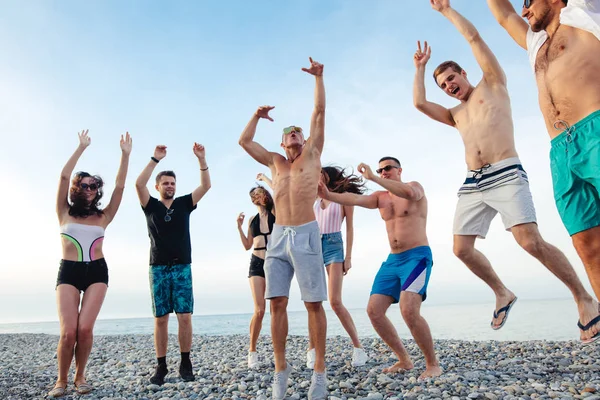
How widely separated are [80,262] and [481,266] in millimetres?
5219

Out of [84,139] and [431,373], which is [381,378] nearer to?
[431,373]

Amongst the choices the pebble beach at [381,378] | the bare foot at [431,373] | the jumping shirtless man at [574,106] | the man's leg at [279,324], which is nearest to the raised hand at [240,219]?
the pebble beach at [381,378]

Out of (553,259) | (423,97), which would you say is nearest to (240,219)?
(423,97)

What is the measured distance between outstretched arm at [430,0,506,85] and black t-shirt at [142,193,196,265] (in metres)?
4.39

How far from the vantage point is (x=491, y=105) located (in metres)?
4.84

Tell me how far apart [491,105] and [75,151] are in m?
5.72

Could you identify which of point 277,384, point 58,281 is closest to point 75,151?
point 58,281

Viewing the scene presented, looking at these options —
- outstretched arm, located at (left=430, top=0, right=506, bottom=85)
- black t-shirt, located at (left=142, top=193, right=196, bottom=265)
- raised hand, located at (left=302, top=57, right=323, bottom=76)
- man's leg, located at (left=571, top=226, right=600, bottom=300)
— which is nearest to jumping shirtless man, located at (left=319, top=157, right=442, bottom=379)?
raised hand, located at (left=302, top=57, right=323, bottom=76)

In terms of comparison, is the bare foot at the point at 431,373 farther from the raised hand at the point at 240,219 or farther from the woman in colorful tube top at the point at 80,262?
the woman in colorful tube top at the point at 80,262

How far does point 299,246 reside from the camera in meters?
4.94

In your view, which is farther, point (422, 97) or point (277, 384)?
point (422, 97)

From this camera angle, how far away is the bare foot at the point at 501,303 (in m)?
4.88

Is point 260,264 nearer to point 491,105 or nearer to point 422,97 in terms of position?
point 422,97

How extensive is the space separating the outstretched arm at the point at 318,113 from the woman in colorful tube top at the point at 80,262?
300 centimetres
